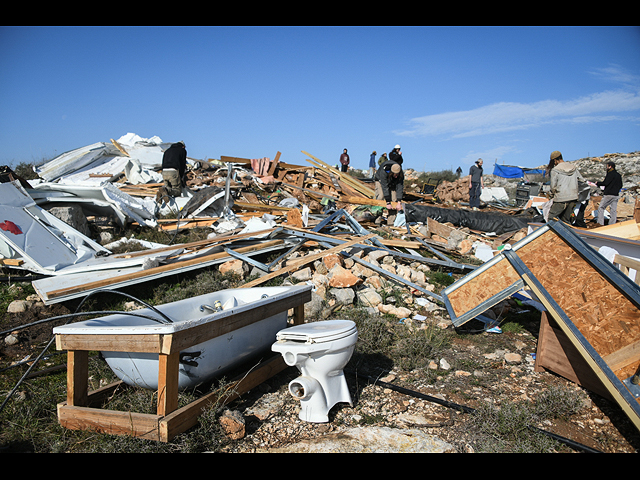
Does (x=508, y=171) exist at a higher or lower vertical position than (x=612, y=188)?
higher

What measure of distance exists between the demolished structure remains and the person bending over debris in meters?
0.29

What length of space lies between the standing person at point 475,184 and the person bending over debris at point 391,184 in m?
3.96

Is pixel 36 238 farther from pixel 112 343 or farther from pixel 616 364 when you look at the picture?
pixel 616 364

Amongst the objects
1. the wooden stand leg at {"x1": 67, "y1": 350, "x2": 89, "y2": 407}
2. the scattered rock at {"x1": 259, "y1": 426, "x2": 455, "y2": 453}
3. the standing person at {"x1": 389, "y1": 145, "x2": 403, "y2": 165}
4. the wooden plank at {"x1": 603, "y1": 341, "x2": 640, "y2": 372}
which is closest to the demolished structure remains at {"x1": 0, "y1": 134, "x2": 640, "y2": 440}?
the wooden plank at {"x1": 603, "y1": 341, "x2": 640, "y2": 372}

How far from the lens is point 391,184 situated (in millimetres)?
9539

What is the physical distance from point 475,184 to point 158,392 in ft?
39.4

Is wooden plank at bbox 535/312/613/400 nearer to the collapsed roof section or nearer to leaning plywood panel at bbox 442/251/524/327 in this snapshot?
leaning plywood panel at bbox 442/251/524/327

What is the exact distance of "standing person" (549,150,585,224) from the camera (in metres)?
7.34

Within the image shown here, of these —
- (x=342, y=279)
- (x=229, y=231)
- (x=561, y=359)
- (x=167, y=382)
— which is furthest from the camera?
(x=229, y=231)

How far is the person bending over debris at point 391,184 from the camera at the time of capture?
9109 millimetres

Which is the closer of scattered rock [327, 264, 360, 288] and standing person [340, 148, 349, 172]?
scattered rock [327, 264, 360, 288]

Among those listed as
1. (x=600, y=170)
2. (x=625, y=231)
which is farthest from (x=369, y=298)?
(x=600, y=170)
